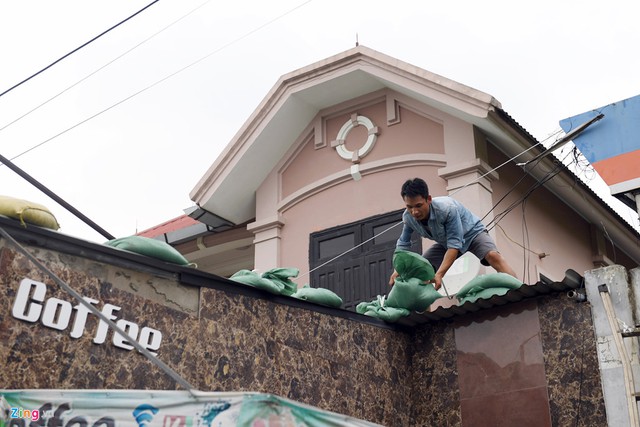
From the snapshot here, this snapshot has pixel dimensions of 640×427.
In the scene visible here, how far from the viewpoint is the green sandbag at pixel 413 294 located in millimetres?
9211

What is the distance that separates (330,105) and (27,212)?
6805mm

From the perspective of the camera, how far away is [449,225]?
9297 millimetres

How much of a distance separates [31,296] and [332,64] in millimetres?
6683

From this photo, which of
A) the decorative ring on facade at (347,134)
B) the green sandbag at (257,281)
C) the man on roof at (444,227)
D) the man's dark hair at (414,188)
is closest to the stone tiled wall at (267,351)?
the green sandbag at (257,281)

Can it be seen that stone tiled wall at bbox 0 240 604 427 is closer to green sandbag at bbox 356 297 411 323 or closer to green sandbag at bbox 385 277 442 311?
green sandbag at bbox 356 297 411 323

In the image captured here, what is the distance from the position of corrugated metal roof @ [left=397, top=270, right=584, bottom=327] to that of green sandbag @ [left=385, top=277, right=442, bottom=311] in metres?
0.13

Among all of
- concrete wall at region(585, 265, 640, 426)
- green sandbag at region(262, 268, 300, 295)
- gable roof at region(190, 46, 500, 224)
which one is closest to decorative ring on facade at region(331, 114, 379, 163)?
gable roof at region(190, 46, 500, 224)

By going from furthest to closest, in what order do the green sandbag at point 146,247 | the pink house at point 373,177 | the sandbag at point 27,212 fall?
the pink house at point 373,177 < the green sandbag at point 146,247 < the sandbag at point 27,212

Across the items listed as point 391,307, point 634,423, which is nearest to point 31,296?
point 391,307

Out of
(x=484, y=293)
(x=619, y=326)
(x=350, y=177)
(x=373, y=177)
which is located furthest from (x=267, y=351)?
(x=350, y=177)

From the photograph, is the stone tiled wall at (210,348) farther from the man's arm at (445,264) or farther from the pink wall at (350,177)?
the pink wall at (350,177)

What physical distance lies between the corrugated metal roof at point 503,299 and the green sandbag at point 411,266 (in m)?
0.37

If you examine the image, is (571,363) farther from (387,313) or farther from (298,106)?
(298,106)

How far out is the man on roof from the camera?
29.9 ft
